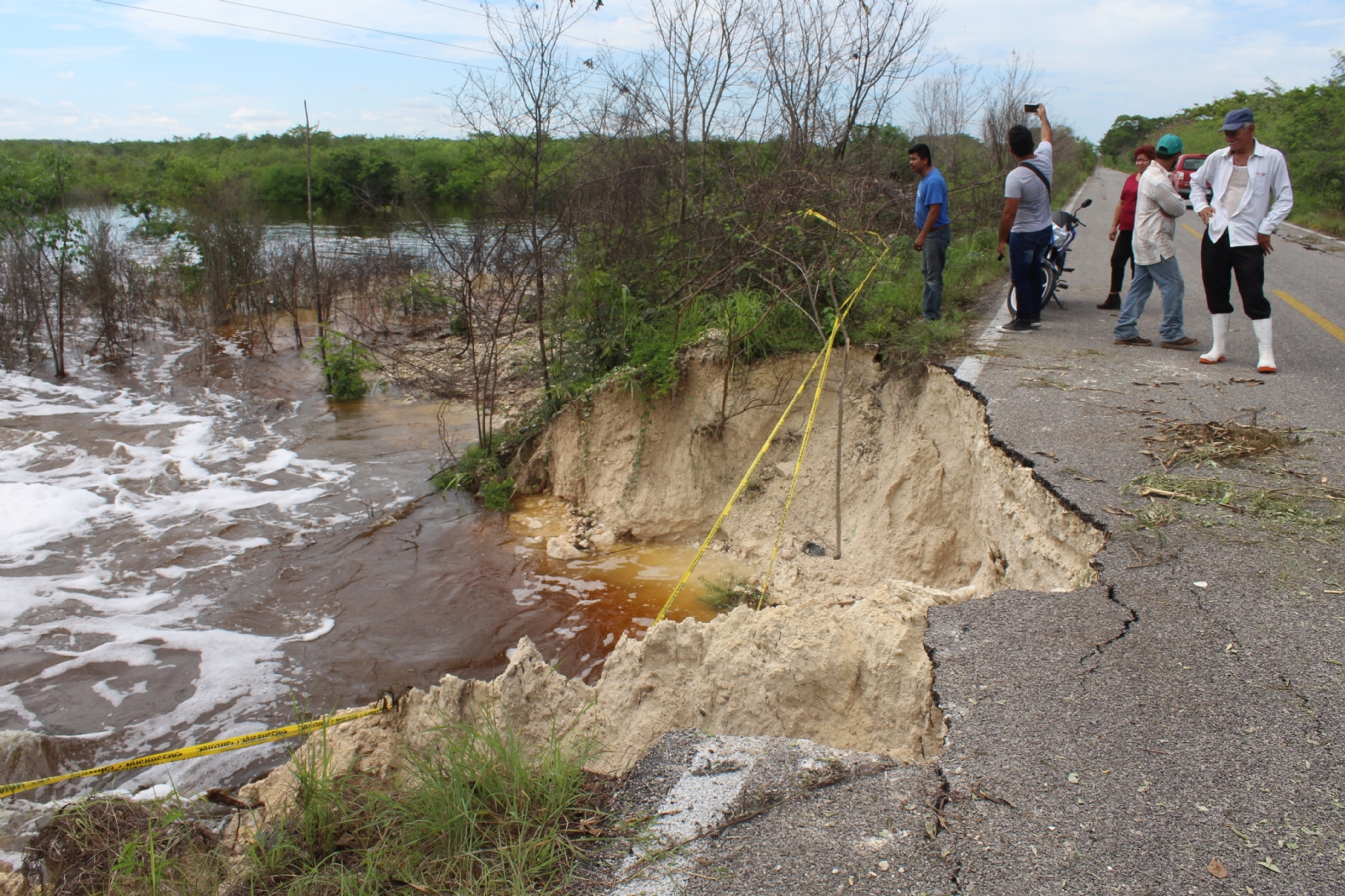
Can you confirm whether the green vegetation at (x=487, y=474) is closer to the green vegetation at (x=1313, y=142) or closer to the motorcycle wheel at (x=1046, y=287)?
the motorcycle wheel at (x=1046, y=287)

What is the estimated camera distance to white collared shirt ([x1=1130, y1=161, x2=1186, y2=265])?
667 centimetres

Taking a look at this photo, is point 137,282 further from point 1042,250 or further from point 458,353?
point 1042,250

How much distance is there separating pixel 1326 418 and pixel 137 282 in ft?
65.8

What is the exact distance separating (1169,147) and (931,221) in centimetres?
227

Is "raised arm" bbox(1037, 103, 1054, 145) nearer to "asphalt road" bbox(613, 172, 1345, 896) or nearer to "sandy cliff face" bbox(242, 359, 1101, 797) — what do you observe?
"sandy cliff face" bbox(242, 359, 1101, 797)

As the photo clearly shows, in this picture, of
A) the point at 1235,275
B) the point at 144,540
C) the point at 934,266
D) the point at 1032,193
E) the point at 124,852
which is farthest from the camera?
the point at 144,540

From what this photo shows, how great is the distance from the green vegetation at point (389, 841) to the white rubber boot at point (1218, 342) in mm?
6020

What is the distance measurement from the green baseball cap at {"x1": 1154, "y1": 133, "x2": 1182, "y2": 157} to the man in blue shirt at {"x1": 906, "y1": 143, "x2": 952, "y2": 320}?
1954 millimetres

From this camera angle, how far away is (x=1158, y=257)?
6.77 m

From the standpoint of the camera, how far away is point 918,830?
2113 millimetres

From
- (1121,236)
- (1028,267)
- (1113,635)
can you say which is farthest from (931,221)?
(1113,635)

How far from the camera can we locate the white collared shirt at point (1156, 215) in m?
6.67

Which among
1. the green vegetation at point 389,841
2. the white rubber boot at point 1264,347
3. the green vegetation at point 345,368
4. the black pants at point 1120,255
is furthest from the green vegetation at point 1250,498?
the green vegetation at point 345,368

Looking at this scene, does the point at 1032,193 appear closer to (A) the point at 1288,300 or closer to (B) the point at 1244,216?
(B) the point at 1244,216
